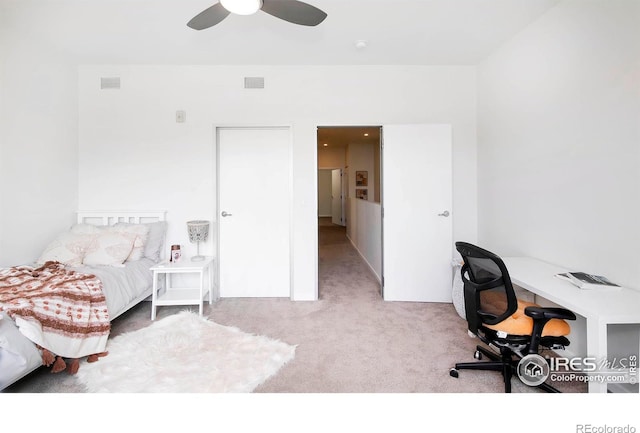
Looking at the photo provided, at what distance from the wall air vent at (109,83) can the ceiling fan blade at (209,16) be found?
1899 millimetres

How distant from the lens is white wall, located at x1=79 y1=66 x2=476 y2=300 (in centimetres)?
319

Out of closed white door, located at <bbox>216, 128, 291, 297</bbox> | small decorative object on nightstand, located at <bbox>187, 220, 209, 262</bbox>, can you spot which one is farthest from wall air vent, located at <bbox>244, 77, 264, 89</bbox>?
small decorative object on nightstand, located at <bbox>187, 220, 209, 262</bbox>

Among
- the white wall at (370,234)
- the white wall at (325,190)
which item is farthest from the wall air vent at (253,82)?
the white wall at (325,190)

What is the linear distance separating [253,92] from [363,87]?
4.13 feet

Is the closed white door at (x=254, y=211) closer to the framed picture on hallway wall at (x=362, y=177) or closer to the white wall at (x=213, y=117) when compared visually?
the white wall at (x=213, y=117)

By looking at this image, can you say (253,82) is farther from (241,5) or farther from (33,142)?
(33,142)

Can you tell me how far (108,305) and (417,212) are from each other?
2986 millimetres

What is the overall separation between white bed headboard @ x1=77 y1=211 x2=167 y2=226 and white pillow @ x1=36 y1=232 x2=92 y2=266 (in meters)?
0.45

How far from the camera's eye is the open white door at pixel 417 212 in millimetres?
3129

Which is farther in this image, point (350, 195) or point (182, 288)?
point (350, 195)

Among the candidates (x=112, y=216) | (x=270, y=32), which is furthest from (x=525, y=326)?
(x=112, y=216)

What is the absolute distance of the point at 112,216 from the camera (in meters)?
3.13

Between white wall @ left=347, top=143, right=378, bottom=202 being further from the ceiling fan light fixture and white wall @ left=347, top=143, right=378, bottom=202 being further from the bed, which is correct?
the ceiling fan light fixture

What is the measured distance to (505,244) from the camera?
9.05 ft
